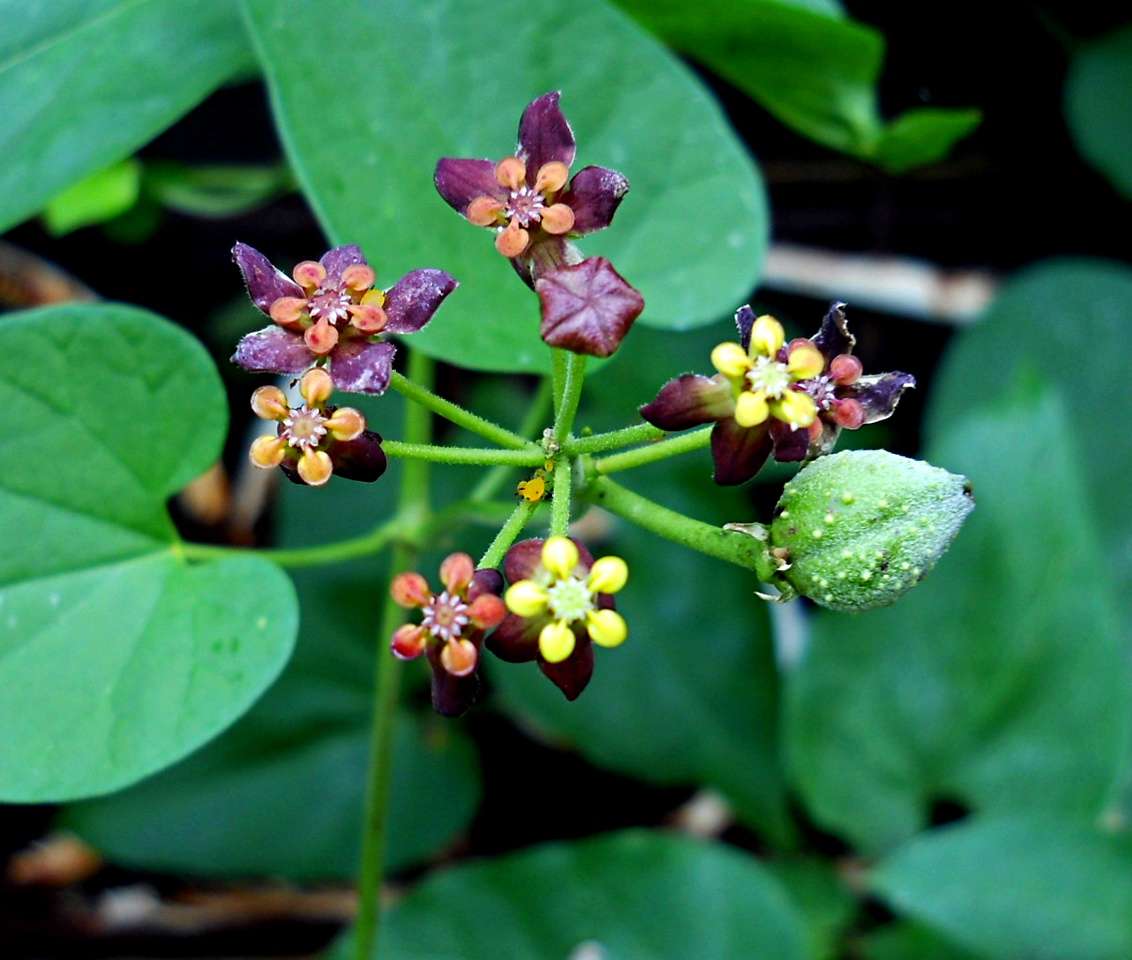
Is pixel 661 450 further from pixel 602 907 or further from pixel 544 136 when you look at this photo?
pixel 602 907

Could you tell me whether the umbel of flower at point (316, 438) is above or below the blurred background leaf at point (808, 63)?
below

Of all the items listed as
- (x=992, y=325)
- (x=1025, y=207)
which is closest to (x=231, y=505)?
(x=992, y=325)

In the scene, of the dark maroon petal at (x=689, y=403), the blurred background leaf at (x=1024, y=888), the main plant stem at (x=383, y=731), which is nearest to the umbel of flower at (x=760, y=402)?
the dark maroon petal at (x=689, y=403)

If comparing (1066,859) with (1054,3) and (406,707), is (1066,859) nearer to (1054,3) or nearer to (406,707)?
(406,707)

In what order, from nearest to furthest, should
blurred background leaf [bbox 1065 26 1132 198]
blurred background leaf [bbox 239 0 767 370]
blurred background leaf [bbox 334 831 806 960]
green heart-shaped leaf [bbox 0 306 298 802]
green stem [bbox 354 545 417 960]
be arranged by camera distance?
green heart-shaped leaf [bbox 0 306 298 802] → blurred background leaf [bbox 239 0 767 370] → green stem [bbox 354 545 417 960] → blurred background leaf [bbox 334 831 806 960] → blurred background leaf [bbox 1065 26 1132 198]

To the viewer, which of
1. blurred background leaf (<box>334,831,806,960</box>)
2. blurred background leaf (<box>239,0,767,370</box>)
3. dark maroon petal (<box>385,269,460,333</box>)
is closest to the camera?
dark maroon petal (<box>385,269,460,333</box>)

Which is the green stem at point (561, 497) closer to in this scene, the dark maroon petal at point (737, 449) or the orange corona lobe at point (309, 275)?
the dark maroon petal at point (737, 449)

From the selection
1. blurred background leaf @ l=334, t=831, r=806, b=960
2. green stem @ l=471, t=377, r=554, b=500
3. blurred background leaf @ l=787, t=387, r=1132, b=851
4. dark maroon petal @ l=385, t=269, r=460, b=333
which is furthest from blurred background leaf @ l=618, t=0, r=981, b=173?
blurred background leaf @ l=334, t=831, r=806, b=960

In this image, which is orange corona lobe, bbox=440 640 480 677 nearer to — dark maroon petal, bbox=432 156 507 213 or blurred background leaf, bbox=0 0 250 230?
dark maroon petal, bbox=432 156 507 213
